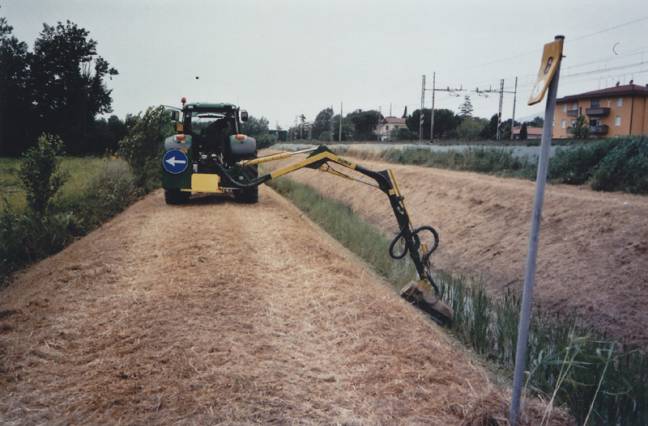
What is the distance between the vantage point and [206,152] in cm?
1515

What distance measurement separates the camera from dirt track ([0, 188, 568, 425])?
13.6 feet

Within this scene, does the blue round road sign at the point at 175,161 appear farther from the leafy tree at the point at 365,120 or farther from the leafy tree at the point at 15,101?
the leafy tree at the point at 365,120

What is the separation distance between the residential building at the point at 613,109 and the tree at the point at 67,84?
38.3 metres

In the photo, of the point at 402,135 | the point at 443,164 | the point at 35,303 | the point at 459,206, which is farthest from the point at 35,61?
the point at 402,135

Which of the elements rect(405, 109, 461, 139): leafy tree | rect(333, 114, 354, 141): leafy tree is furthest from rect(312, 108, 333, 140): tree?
rect(405, 109, 461, 139): leafy tree

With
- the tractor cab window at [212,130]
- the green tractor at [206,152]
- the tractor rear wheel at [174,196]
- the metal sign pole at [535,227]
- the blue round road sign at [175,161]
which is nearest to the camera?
the metal sign pole at [535,227]

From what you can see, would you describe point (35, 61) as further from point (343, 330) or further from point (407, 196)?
point (343, 330)

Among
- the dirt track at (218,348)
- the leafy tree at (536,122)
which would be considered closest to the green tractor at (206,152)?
the dirt track at (218,348)

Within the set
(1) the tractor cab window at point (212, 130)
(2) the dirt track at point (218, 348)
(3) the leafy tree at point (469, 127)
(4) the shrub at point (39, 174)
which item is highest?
(3) the leafy tree at point (469, 127)

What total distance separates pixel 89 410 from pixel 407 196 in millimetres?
15018

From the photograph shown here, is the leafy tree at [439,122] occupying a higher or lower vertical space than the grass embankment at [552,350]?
higher

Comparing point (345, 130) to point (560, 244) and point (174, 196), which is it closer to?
point (174, 196)

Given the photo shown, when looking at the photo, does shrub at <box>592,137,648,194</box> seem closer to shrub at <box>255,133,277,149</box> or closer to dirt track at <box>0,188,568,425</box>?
dirt track at <box>0,188,568,425</box>

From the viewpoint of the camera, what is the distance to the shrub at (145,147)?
19781 millimetres
